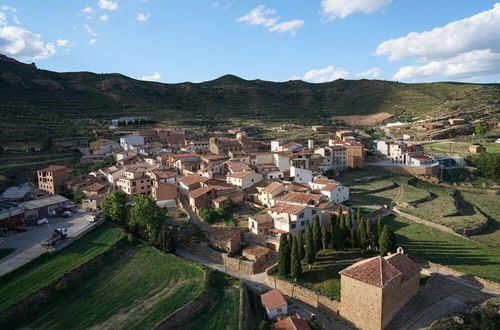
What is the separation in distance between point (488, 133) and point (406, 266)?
69312mm

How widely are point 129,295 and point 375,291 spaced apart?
13.7 metres

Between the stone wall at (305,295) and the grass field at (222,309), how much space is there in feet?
7.97

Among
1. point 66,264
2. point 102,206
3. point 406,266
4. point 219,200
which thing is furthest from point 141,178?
point 406,266

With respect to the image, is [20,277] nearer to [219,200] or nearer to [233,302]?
[233,302]

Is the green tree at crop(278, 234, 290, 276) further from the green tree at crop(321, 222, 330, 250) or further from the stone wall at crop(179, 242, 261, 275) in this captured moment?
the green tree at crop(321, 222, 330, 250)

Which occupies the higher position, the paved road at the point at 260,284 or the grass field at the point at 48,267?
the grass field at the point at 48,267

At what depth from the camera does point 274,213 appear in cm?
3006

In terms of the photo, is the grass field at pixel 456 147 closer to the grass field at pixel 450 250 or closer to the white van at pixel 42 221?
the grass field at pixel 450 250

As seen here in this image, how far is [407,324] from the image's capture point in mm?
20062

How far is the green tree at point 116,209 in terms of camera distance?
1222 inches

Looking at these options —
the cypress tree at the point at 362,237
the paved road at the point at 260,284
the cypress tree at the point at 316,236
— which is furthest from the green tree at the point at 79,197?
the cypress tree at the point at 362,237

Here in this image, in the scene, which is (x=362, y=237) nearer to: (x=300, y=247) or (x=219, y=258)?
(x=300, y=247)

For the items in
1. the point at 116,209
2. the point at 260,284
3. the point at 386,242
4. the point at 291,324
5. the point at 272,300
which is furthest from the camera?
the point at 116,209

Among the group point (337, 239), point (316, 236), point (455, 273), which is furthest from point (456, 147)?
point (316, 236)
